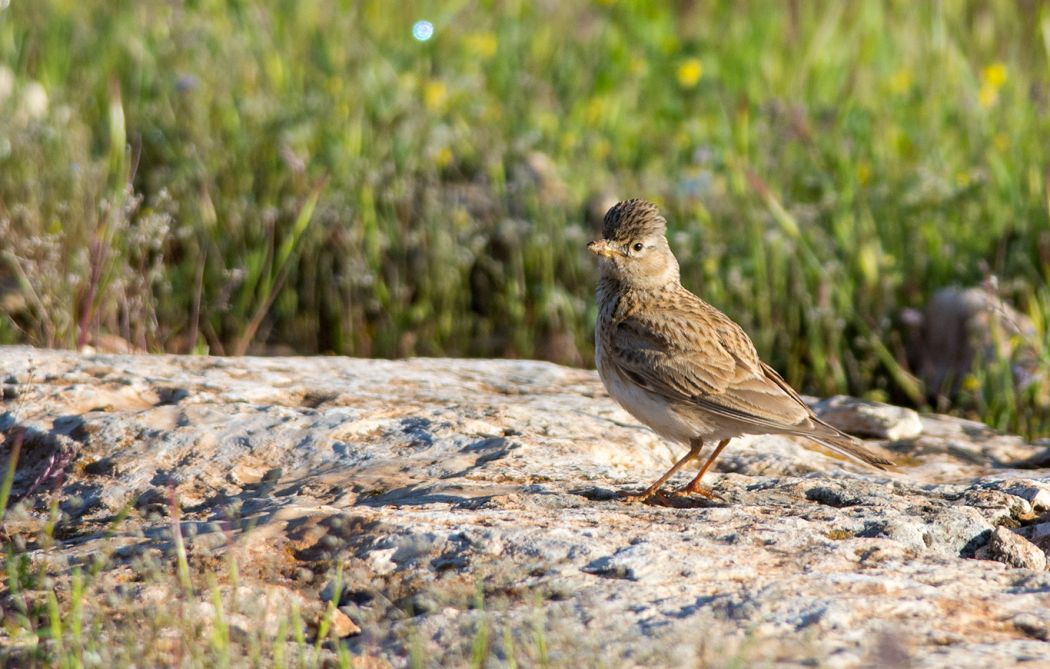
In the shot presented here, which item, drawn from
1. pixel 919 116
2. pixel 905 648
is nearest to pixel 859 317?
pixel 919 116

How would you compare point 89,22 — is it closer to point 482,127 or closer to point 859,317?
point 482,127

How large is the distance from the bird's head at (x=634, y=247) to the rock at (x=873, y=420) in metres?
0.80

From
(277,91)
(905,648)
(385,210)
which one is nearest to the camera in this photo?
(905,648)

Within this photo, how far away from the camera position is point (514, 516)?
3.36 m

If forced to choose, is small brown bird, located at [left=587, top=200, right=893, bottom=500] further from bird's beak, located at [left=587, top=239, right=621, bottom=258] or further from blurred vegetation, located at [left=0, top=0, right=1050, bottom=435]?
blurred vegetation, located at [left=0, top=0, right=1050, bottom=435]

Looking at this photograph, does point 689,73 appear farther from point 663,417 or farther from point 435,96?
point 663,417

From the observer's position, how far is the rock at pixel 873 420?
4773 millimetres

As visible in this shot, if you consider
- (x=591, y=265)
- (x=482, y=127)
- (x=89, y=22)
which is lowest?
(x=591, y=265)

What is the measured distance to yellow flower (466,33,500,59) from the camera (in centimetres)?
861

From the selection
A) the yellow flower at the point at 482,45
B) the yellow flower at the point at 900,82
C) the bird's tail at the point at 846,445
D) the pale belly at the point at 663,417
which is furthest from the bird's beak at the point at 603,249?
the yellow flower at the point at 482,45

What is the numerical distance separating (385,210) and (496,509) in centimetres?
390

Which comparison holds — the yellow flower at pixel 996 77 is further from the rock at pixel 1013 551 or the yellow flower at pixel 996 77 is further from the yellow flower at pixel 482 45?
the rock at pixel 1013 551

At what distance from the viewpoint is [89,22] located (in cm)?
866

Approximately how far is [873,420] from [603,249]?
45.7 inches
